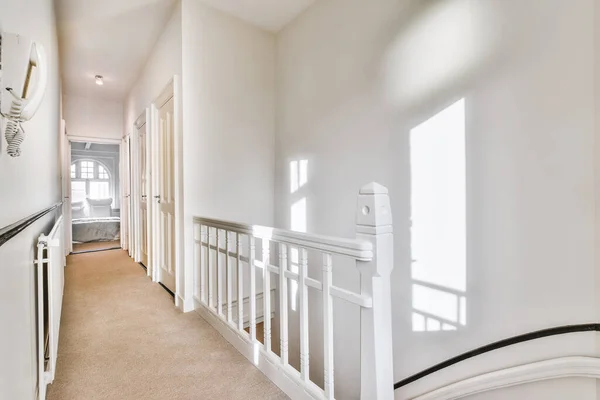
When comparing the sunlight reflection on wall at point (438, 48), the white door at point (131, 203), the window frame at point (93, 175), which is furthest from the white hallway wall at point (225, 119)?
the window frame at point (93, 175)

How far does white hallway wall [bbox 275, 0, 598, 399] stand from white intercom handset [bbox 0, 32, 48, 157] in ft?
6.13

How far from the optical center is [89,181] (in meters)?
9.11

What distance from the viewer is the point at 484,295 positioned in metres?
1.58

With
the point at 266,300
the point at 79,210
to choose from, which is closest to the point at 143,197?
the point at 266,300

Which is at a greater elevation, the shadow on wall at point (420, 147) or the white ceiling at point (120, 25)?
the white ceiling at point (120, 25)

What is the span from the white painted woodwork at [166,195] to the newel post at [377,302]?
2124 mm

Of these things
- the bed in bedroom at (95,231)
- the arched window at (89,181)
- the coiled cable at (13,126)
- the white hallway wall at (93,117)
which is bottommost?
the bed in bedroom at (95,231)

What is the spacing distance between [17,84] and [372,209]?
3.96 feet

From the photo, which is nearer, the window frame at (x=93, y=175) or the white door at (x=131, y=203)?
the white door at (x=131, y=203)

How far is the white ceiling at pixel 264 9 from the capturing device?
8.63ft

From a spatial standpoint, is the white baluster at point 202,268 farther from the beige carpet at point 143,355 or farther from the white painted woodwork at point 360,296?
the white painted woodwork at point 360,296

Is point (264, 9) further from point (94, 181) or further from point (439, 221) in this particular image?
point (94, 181)

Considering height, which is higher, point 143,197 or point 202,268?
point 143,197

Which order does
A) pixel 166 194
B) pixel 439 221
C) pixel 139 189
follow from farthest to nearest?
pixel 139 189 → pixel 166 194 → pixel 439 221
